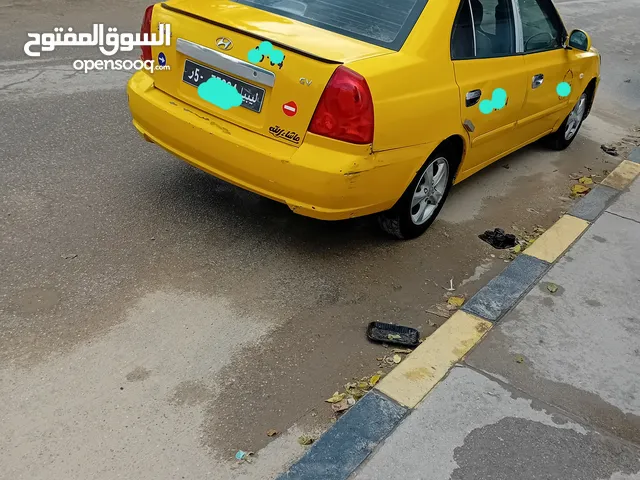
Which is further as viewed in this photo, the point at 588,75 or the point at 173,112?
the point at 588,75

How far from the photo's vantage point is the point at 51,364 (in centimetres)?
314

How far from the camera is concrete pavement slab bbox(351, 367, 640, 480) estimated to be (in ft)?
9.12

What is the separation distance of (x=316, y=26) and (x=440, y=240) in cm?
173

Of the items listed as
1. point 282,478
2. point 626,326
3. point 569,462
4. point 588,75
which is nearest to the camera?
point 282,478

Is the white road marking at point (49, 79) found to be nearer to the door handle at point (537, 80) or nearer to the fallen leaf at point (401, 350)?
the door handle at point (537, 80)

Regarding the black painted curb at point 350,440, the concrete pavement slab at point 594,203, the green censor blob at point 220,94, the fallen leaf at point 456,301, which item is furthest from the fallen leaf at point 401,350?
the concrete pavement slab at point 594,203

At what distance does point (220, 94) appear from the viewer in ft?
12.5

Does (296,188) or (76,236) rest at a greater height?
(296,188)

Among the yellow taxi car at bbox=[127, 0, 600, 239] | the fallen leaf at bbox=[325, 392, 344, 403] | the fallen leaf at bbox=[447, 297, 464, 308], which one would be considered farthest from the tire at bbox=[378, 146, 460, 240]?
the fallen leaf at bbox=[325, 392, 344, 403]

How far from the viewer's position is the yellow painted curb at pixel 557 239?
451 centimetres

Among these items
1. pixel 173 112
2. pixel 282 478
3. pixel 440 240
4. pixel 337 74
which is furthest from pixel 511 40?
pixel 282 478

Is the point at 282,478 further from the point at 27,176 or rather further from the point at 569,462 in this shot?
the point at 27,176

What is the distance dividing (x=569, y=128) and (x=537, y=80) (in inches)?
69.0

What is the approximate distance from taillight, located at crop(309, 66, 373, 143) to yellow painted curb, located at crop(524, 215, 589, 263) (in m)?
1.64
